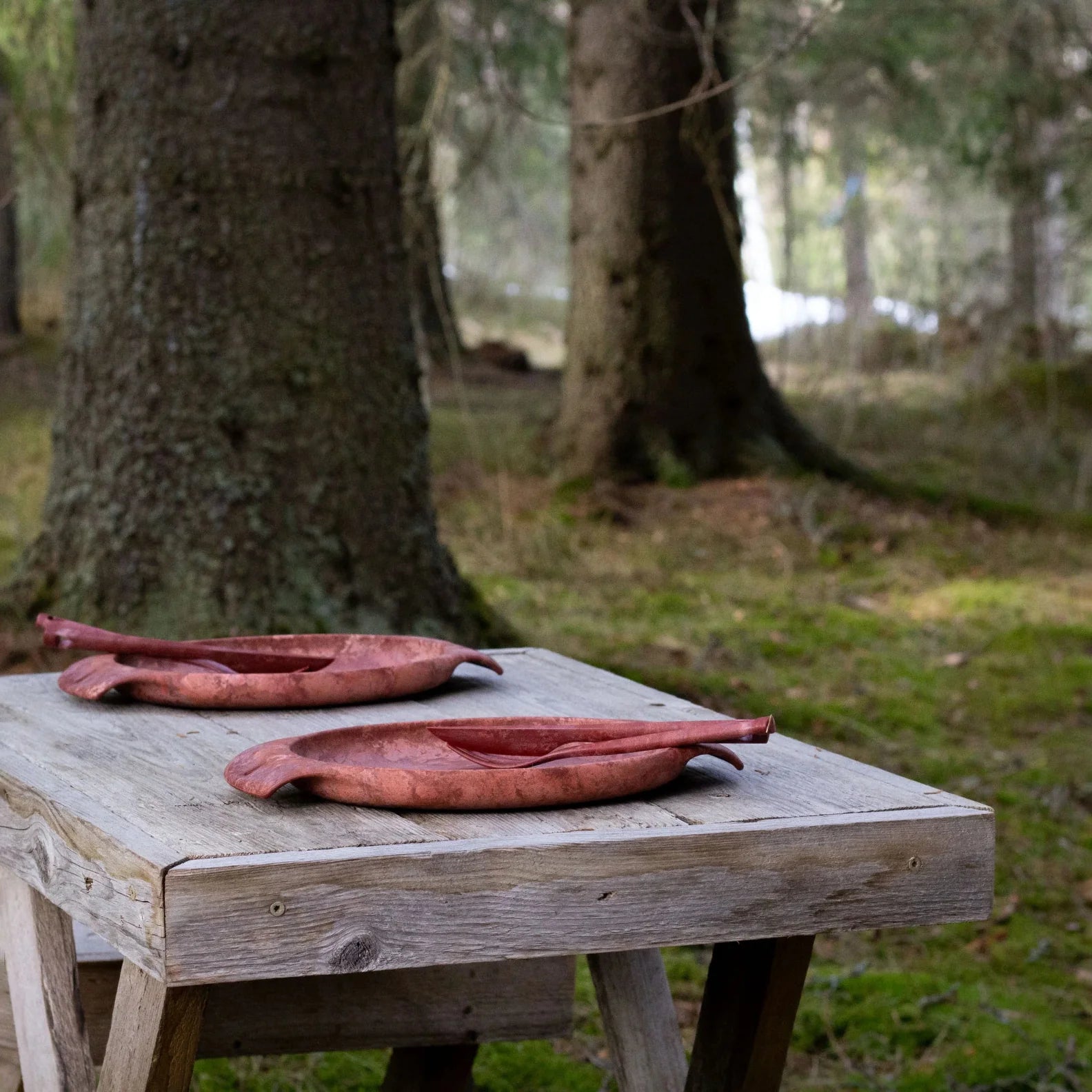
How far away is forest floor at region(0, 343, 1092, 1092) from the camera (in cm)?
340

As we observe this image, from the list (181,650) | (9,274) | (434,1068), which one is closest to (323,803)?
(181,650)

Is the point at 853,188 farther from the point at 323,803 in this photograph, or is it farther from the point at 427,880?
the point at 427,880

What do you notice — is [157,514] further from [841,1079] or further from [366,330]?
[841,1079]

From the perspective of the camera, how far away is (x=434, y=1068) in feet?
8.84

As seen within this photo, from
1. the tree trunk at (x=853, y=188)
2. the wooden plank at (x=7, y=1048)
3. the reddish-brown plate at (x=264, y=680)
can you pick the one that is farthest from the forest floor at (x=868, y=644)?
the tree trunk at (x=853, y=188)

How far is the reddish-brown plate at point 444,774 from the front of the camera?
1.70m

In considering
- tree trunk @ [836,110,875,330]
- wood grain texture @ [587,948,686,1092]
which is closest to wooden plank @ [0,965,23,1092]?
wood grain texture @ [587,948,686,1092]

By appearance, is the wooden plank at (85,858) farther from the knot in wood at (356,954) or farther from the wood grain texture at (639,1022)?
the wood grain texture at (639,1022)

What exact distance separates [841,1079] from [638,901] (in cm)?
186

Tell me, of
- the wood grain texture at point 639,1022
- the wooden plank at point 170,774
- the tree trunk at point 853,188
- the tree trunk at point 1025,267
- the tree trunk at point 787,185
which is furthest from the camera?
the tree trunk at point 853,188

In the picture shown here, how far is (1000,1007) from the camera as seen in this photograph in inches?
141

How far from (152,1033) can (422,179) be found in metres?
11.8

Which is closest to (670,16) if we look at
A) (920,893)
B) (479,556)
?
(479,556)

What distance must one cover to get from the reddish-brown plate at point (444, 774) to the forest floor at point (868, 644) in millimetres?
1422
